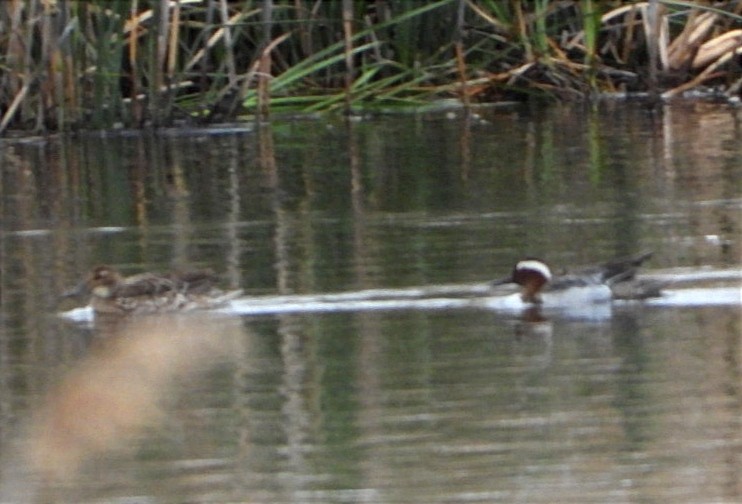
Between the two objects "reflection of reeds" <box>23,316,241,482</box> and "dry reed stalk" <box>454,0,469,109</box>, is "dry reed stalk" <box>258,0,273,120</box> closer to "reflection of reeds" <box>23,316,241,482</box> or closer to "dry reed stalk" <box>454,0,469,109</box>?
"dry reed stalk" <box>454,0,469,109</box>

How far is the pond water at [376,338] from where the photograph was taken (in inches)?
264

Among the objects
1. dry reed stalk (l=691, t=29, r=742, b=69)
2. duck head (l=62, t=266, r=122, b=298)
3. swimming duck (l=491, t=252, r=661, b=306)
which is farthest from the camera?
dry reed stalk (l=691, t=29, r=742, b=69)

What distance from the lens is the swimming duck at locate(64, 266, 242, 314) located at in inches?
376

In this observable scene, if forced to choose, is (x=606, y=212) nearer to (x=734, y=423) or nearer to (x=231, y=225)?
(x=231, y=225)

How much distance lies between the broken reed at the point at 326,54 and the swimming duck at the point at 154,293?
6769 mm

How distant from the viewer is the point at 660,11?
18156 millimetres

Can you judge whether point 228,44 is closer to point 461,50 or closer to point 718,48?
point 461,50

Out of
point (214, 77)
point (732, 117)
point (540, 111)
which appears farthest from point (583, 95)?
point (214, 77)

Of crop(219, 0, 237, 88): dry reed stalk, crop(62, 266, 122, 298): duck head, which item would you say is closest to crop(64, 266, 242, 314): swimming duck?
crop(62, 266, 122, 298): duck head

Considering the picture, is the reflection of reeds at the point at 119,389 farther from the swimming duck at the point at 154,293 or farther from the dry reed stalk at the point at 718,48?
the dry reed stalk at the point at 718,48

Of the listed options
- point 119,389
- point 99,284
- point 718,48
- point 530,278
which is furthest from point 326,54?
point 119,389

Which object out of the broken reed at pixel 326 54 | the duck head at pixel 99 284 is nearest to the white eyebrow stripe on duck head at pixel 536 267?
the duck head at pixel 99 284

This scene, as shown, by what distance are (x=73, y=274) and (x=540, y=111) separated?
8.09 metres

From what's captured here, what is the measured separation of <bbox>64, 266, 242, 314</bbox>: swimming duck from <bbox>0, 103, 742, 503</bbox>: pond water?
107 mm
